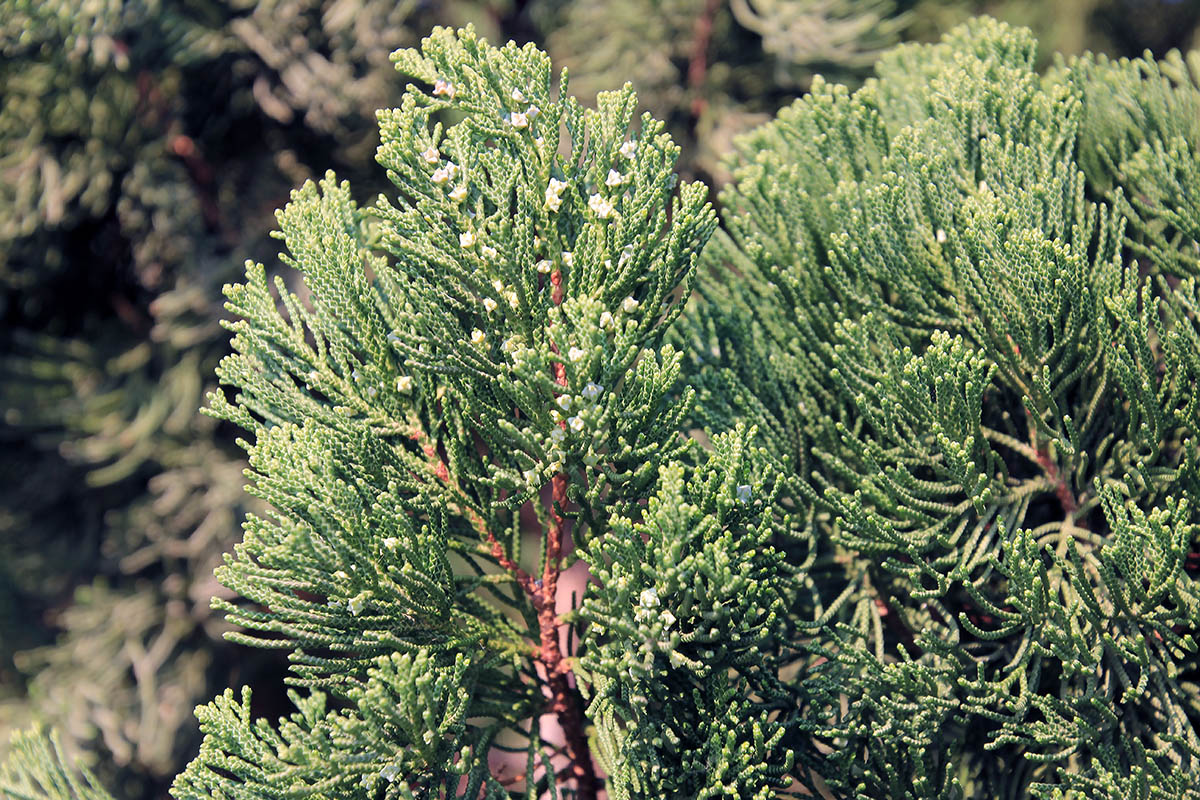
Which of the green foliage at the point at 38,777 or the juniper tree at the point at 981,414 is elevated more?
the juniper tree at the point at 981,414

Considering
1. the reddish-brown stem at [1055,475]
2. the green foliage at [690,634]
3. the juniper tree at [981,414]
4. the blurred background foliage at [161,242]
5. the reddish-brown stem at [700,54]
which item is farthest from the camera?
the reddish-brown stem at [700,54]

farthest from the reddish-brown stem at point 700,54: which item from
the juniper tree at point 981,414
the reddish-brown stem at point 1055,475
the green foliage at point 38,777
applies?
the green foliage at point 38,777

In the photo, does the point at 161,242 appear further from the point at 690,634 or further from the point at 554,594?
the point at 690,634

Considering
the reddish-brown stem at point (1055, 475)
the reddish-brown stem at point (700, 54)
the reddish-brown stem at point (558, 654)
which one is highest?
the reddish-brown stem at point (700, 54)

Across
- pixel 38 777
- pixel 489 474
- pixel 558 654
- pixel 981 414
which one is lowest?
pixel 38 777

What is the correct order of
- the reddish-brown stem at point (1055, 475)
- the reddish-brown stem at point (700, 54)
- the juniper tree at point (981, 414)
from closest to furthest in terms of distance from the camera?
the juniper tree at point (981, 414) < the reddish-brown stem at point (1055, 475) < the reddish-brown stem at point (700, 54)

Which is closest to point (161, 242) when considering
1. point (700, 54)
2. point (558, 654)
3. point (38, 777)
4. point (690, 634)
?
point (38, 777)

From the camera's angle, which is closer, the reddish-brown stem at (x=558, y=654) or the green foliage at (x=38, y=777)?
the reddish-brown stem at (x=558, y=654)

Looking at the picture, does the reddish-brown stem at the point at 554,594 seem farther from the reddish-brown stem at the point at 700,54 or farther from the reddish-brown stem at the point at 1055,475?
the reddish-brown stem at the point at 700,54
